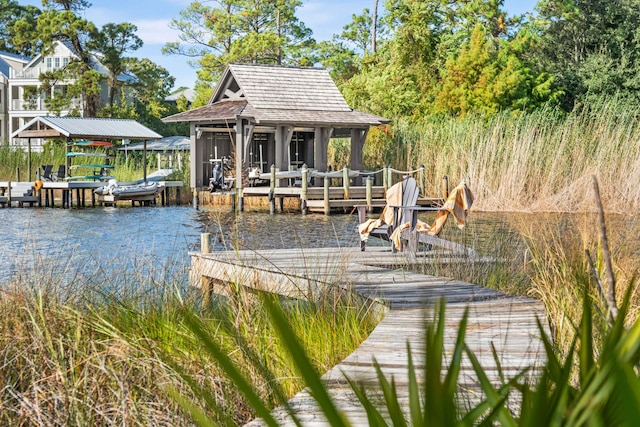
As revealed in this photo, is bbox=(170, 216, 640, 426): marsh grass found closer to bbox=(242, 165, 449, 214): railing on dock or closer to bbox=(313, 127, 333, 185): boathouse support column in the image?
bbox=(242, 165, 449, 214): railing on dock

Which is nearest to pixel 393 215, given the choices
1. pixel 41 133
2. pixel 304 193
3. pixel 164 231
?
pixel 164 231

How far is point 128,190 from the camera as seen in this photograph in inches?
1156

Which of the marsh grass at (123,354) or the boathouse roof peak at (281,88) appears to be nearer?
the marsh grass at (123,354)

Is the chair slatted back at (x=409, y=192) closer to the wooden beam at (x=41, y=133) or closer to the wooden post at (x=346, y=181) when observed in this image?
the wooden post at (x=346, y=181)

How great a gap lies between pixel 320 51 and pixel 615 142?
107ft

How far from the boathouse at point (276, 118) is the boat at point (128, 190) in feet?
4.77

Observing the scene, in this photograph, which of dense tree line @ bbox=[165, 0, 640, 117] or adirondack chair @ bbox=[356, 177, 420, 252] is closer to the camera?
adirondack chair @ bbox=[356, 177, 420, 252]

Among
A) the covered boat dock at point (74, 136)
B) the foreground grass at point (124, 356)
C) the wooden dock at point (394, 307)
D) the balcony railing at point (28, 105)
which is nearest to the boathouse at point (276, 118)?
the covered boat dock at point (74, 136)

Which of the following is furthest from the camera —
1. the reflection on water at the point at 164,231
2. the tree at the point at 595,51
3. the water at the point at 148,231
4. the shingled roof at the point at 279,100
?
the tree at the point at 595,51

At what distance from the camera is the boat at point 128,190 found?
29.3 m

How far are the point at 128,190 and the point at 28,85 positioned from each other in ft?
94.2

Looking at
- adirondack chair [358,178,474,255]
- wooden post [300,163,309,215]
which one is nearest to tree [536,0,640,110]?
wooden post [300,163,309,215]

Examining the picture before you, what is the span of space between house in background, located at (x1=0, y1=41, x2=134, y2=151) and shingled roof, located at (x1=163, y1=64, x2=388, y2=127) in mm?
25032

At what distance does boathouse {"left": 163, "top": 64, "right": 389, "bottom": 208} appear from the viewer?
28188 mm
